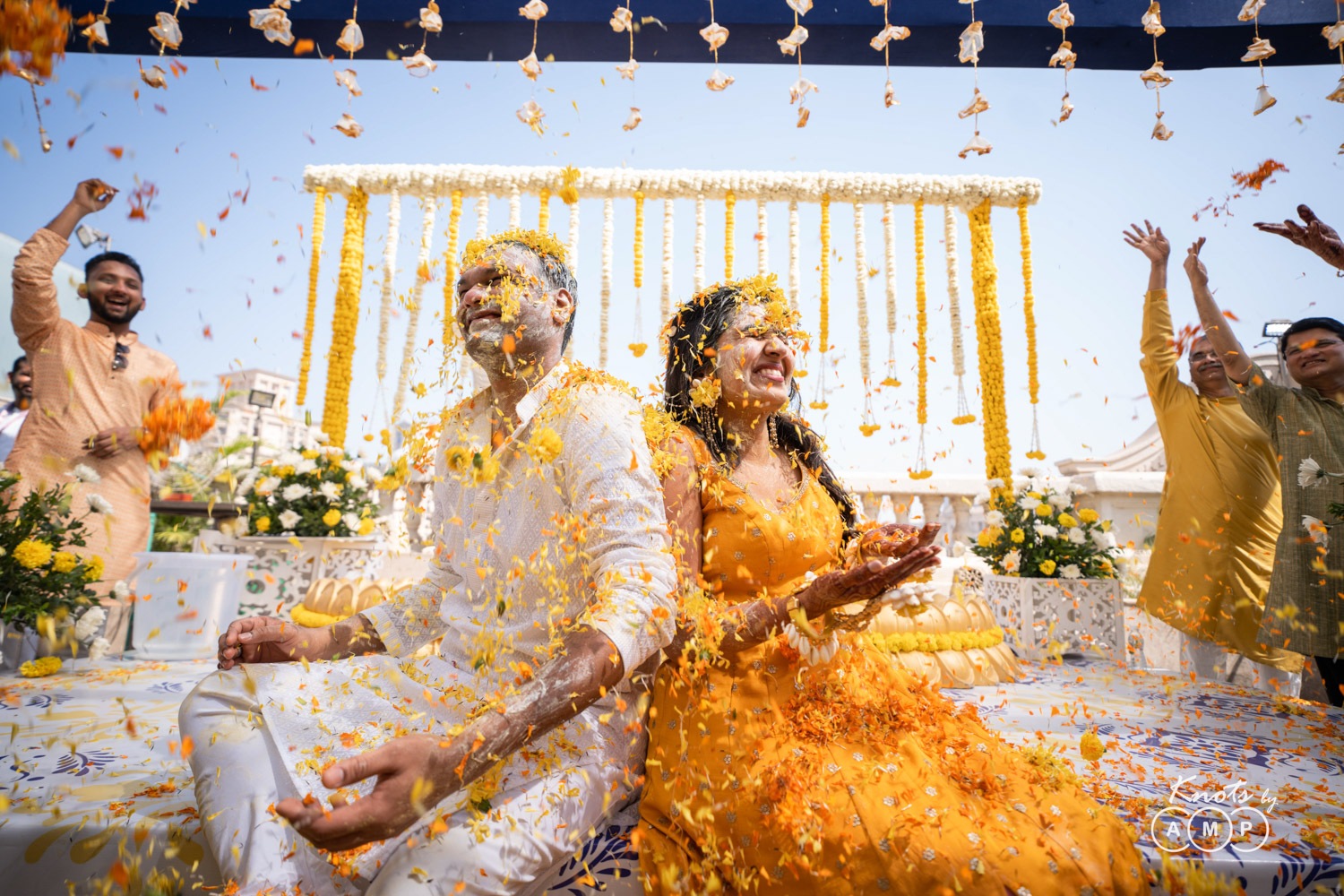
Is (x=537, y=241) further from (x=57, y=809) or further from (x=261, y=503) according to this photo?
(x=261, y=503)

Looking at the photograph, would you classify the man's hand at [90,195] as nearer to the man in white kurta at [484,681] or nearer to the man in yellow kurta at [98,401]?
the man in yellow kurta at [98,401]

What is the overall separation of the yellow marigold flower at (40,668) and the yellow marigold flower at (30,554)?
53cm

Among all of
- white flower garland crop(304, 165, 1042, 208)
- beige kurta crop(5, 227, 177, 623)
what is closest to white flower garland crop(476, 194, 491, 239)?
white flower garland crop(304, 165, 1042, 208)

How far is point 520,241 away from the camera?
1.81 metres

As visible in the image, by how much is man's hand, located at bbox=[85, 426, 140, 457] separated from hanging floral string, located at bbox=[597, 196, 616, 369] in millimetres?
3996

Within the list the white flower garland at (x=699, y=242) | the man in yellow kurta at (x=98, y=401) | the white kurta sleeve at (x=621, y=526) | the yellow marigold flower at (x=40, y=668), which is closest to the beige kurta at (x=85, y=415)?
the man in yellow kurta at (x=98, y=401)

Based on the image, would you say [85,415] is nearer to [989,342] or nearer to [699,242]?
[699,242]

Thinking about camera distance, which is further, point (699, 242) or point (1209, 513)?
point (699, 242)

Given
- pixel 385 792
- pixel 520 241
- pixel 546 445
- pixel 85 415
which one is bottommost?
pixel 385 792

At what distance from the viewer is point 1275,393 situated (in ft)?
11.5

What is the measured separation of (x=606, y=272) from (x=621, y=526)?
19.2 ft

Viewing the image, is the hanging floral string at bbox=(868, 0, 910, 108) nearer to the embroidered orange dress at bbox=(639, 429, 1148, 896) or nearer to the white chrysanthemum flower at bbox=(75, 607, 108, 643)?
the embroidered orange dress at bbox=(639, 429, 1148, 896)

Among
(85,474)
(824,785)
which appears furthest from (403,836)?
(85,474)

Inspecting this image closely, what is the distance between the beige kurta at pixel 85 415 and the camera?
3.63 m
